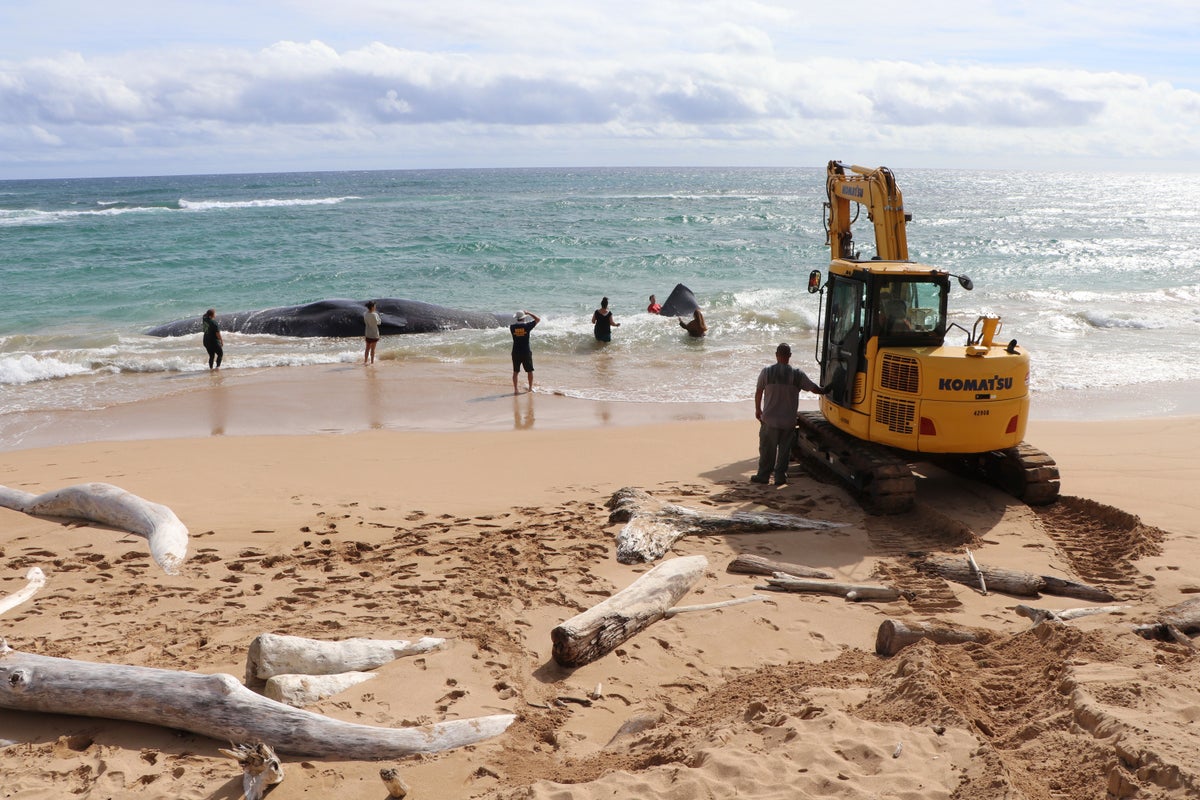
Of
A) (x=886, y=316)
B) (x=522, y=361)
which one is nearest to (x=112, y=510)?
(x=886, y=316)

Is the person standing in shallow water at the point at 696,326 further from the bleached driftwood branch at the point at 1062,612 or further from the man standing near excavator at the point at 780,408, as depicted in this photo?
the bleached driftwood branch at the point at 1062,612

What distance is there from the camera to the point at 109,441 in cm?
1216

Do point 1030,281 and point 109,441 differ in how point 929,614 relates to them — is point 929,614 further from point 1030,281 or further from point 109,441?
point 1030,281

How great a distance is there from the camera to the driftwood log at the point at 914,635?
230 inches

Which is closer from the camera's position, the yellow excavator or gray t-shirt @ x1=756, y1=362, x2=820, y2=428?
the yellow excavator

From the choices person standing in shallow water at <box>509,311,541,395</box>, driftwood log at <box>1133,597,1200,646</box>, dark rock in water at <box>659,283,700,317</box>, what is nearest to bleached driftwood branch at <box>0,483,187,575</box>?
driftwood log at <box>1133,597,1200,646</box>

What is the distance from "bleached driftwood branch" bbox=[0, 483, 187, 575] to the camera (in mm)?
7648

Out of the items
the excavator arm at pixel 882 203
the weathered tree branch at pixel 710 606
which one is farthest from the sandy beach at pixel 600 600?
the excavator arm at pixel 882 203

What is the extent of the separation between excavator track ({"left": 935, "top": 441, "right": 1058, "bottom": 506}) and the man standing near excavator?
1773mm

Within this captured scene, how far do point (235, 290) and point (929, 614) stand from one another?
82.6 ft

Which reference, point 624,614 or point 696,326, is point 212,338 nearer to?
point 696,326

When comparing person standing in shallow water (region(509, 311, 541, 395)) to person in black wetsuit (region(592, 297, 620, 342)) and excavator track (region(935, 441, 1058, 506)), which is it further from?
excavator track (region(935, 441, 1058, 506))

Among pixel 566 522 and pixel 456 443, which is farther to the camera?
pixel 456 443

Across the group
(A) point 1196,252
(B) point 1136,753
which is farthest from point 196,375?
(A) point 1196,252
